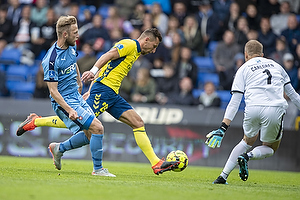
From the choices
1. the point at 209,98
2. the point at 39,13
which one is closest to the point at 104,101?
the point at 209,98

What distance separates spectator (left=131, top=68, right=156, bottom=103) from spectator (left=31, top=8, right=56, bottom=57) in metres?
3.66

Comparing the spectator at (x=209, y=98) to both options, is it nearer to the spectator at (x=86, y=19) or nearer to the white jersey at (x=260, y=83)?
the spectator at (x=86, y=19)

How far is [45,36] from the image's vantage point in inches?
629

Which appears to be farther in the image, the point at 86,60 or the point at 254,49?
the point at 86,60

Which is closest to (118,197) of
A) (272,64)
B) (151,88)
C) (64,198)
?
(64,198)

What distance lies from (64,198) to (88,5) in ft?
46.3

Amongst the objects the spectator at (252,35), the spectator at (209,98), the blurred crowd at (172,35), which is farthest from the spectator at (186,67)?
the spectator at (252,35)

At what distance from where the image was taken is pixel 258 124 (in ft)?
23.2

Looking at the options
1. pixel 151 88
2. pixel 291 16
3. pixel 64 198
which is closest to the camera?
pixel 64 198

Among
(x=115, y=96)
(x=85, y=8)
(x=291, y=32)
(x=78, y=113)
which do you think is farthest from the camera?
(x=85, y=8)

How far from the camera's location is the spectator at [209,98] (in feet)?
45.3

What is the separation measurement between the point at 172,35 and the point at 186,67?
4.59 feet

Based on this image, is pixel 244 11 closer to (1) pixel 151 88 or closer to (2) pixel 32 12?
(1) pixel 151 88

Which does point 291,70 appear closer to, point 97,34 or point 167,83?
point 167,83
